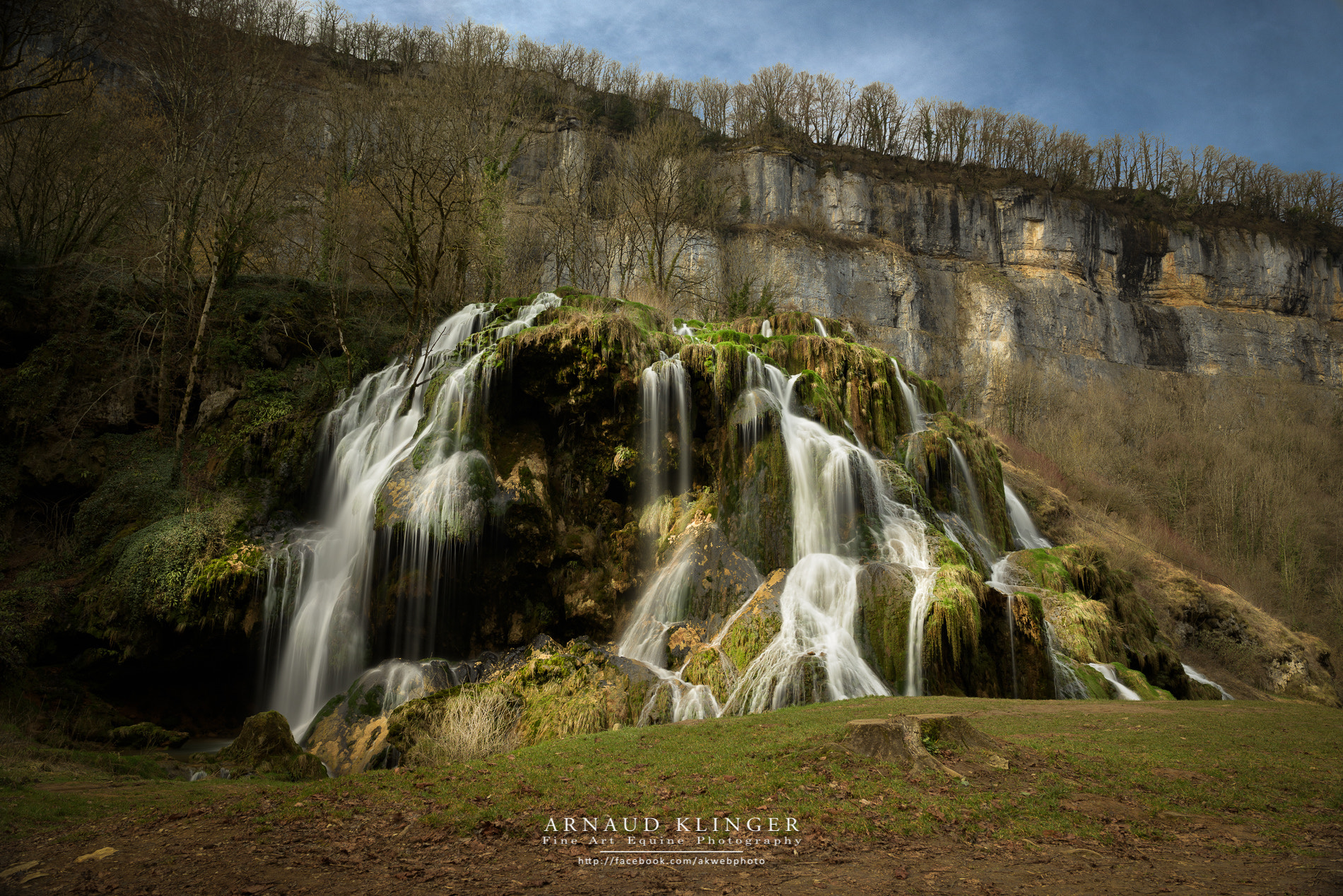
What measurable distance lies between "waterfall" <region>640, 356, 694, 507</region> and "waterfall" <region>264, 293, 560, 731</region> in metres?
4.05

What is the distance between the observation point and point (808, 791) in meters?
5.42

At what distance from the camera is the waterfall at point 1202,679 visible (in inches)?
618

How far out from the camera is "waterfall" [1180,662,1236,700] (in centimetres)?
1569

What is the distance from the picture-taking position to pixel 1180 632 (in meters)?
21.9

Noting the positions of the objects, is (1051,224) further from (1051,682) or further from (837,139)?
(1051,682)

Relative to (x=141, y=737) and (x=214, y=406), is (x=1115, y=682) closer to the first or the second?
(x=141, y=737)

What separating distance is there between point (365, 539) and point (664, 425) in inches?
297

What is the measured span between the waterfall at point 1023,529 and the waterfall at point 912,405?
349cm

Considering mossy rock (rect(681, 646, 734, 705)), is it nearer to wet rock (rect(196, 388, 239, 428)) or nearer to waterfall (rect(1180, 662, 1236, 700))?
waterfall (rect(1180, 662, 1236, 700))

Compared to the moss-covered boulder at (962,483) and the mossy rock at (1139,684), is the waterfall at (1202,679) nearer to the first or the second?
the mossy rock at (1139,684)

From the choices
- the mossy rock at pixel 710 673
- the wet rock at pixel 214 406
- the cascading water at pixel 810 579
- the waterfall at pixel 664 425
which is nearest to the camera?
the cascading water at pixel 810 579

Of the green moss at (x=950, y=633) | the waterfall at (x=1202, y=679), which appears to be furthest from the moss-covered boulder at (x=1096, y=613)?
the green moss at (x=950, y=633)

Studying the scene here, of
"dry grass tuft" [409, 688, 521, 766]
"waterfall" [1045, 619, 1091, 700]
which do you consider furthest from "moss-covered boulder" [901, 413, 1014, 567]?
"dry grass tuft" [409, 688, 521, 766]

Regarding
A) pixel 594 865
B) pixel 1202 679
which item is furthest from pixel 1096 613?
pixel 594 865
